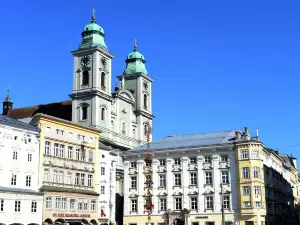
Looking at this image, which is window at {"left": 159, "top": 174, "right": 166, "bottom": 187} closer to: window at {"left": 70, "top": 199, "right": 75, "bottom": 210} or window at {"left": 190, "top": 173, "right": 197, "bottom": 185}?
window at {"left": 190, "top": 173, "right": 197, "bottom": 185}

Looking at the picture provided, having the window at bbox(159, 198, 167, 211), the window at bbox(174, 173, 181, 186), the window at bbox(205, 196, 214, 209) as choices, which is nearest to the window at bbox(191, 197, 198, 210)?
the window at bbox(205, 196, 214, 209)

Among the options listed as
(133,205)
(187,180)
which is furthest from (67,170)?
(187,180)

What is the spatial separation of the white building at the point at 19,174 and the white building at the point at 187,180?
1870 cm

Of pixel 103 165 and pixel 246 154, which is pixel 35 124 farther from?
pixel 246 154

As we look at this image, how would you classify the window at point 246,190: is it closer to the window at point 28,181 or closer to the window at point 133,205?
the window at point 133,205

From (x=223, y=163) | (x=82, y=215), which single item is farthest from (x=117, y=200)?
(x=223, y=163)

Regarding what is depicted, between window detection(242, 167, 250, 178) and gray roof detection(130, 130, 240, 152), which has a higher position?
gray roof detection(130, 130, 240, 152)

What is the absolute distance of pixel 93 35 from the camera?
107m

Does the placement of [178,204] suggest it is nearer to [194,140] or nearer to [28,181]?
[194,140]

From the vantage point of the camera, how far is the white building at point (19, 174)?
2534 inches

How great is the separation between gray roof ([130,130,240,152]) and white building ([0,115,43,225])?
22170mm

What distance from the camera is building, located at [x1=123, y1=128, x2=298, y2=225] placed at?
7412cm

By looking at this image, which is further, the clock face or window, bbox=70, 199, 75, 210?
the clock face

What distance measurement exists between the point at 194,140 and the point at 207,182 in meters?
8.94
